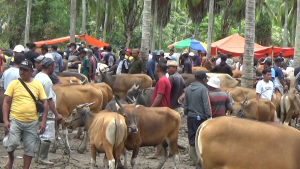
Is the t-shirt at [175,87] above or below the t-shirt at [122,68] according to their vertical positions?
above

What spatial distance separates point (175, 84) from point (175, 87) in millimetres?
98

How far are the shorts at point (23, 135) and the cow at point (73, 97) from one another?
290 centimetres

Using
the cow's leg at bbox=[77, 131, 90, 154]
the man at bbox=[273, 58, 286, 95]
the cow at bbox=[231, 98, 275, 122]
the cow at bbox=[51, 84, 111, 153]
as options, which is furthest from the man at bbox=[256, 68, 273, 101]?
the cow's leg at bbox=[77, 131, 90, 154]

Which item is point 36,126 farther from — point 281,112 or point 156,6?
point 156,6

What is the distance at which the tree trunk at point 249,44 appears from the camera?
54.2 feet

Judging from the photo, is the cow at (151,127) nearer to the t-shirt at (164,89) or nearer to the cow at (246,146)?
the t-shirt at (164,89)

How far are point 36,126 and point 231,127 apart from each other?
3.56m

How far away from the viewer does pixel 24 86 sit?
925 centimetres

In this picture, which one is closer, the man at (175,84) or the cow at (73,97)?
the man at (175,84)

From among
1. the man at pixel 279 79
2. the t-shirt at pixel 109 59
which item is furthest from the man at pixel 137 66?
the man at pixel 279 79

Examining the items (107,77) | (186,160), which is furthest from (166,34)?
(186,160)

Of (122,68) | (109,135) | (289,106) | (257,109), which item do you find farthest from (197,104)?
(122,68)

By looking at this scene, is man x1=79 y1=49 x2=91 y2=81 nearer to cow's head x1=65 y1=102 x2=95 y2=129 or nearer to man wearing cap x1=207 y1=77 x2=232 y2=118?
cow's head x1=65 y1=102 x2=95 y2=129

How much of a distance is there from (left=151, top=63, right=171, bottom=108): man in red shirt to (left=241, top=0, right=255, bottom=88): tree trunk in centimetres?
548
